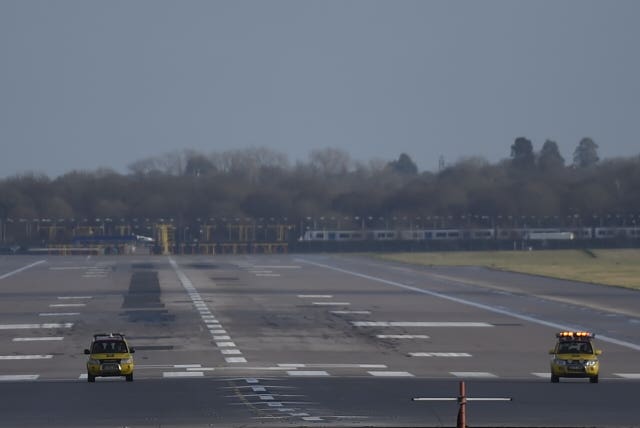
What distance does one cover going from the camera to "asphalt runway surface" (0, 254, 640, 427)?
72.0 feet

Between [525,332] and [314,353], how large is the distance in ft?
31.4

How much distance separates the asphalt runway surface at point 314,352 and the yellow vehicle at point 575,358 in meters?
0.23

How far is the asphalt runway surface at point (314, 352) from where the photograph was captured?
22.0 meters

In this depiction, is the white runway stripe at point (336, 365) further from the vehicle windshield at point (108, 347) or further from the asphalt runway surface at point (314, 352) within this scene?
the vehicle windshield at point (108, 347)

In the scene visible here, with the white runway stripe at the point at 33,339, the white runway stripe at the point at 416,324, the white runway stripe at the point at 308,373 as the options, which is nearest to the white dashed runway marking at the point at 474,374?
the white runway stripe at the point at 308,373

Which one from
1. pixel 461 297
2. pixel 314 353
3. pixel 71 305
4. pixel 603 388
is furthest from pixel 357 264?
pixel 603 388

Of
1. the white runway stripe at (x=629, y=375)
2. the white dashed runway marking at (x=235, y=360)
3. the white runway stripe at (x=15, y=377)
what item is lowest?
the white runway stripe at (x=15, y=377)

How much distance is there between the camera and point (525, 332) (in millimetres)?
41031

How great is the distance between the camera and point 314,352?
1347 inches

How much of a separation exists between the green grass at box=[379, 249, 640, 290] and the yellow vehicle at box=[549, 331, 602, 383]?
41.7m

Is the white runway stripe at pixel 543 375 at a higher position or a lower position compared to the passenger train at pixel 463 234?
lower

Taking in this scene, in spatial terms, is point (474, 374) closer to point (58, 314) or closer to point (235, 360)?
point (235, 360)

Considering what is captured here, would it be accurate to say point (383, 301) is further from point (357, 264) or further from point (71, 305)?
point (357, 264)

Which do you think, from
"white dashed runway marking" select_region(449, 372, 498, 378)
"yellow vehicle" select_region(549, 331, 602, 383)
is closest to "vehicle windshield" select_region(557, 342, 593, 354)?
"yellow vehicle" select_region(549, 331, 602, 383)
